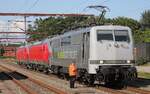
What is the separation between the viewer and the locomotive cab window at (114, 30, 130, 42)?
2283 centimetres

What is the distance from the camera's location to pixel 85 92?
2073 cm

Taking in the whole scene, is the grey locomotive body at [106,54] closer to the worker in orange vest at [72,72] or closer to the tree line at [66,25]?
the worker in orange vest at [72,72]

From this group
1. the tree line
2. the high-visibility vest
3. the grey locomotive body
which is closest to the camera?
the grey locomotive body

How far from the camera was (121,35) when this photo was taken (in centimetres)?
2291

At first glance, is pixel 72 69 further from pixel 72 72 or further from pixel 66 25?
pixel 66 25

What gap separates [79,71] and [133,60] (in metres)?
3.47

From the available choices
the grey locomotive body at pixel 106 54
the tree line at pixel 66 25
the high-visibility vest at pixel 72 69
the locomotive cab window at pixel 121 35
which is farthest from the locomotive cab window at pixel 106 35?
the tree line at pixel 66 25

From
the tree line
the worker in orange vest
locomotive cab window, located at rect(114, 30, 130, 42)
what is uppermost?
the tree line

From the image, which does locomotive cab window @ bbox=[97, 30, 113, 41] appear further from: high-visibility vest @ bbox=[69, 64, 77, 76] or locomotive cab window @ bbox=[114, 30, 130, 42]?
high-visibility vest @ bbox=[69, 64, 77, 76]

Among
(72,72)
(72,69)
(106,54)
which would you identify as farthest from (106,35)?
(72,72)

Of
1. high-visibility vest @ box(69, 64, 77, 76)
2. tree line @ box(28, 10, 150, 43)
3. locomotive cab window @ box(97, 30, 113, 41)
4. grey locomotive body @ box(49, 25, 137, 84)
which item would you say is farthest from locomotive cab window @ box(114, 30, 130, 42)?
tree line @ box(28, 10, 150, 43)

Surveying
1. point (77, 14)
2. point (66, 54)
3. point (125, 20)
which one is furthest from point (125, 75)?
point (125, 20)

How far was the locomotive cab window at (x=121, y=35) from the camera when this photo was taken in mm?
22827

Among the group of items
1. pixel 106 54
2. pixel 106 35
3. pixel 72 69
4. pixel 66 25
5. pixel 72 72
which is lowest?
pixel 72 72
